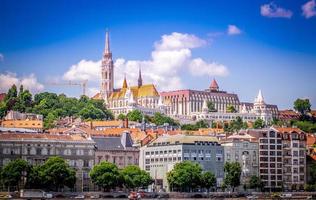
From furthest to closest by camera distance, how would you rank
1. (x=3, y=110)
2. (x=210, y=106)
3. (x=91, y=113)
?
(x=210, y=106), (x=91, y=113), (x=3, y=110)

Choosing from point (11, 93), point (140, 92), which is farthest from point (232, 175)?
point (140, 92)

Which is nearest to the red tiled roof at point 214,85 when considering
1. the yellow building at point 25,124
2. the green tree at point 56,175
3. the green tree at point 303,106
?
the green tree at point 303,106

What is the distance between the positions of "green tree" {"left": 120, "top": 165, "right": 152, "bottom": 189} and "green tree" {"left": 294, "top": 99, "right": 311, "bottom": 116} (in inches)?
2800

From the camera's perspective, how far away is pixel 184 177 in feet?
236

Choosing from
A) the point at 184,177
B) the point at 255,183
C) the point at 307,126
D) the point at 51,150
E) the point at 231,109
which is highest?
the point at 231,109

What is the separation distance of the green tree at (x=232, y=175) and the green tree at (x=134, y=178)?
7.70m

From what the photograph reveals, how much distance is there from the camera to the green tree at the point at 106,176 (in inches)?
2729

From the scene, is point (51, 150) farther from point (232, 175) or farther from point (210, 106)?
point (210, 106)

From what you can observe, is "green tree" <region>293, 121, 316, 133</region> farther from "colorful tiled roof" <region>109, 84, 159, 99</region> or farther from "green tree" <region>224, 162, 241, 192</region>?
"colorful tiled roof" <region>109, 84, 159, 99</region>

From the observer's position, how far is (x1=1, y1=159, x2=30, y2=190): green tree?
6550cm

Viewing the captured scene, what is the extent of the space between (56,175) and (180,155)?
15.3 m

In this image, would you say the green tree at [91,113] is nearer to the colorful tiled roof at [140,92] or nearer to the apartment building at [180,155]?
the colorful tiled roof at [140,92]

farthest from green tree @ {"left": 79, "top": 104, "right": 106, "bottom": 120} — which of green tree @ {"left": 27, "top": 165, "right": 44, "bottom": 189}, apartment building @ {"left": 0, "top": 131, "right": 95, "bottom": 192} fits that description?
green tree @ {"left": 27, "top": 165, "right": 44, "bottom": 189}

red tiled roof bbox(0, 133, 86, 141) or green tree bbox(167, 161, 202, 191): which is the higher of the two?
red tiled roof bbox(0, 133, 86, 141)
